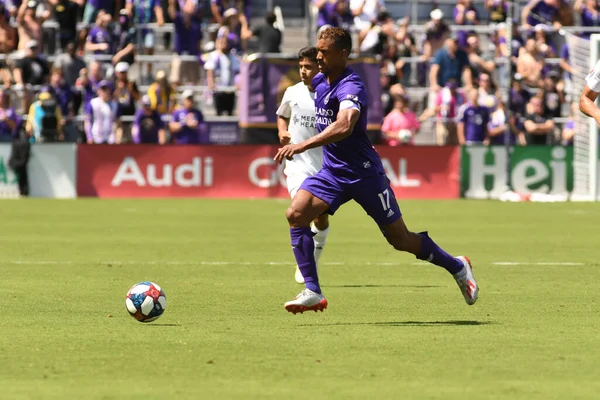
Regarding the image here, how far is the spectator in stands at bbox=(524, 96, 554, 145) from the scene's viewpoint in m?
29.6

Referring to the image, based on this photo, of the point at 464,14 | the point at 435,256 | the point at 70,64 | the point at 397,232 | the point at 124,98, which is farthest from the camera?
the point at 464,14

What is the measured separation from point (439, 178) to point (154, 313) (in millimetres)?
19228

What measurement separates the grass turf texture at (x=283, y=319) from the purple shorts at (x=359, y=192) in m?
0.86

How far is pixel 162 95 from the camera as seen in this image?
28984 millimetres

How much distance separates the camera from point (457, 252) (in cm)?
1667

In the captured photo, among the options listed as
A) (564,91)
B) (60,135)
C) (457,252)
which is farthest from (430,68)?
(457,252)

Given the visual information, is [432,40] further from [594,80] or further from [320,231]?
[594,80]

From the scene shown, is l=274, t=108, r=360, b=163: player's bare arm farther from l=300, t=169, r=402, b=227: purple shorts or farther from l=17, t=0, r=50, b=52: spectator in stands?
l=17, t=0, r=50, b=52: spectator in stands

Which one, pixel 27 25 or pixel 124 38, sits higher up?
pixel 27 25

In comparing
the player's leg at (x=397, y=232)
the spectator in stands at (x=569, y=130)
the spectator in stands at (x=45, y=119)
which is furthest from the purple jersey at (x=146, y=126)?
the player's leg at (x=397, y=232)

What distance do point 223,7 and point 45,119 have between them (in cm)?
632

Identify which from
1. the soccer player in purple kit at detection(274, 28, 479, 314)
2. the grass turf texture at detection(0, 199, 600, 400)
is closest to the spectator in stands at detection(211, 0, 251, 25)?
the grass turf texture at detection(0, 199, 600, 400)

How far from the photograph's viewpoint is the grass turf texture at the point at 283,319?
718 centimetres

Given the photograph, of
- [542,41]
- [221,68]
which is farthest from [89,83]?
[542,41]
